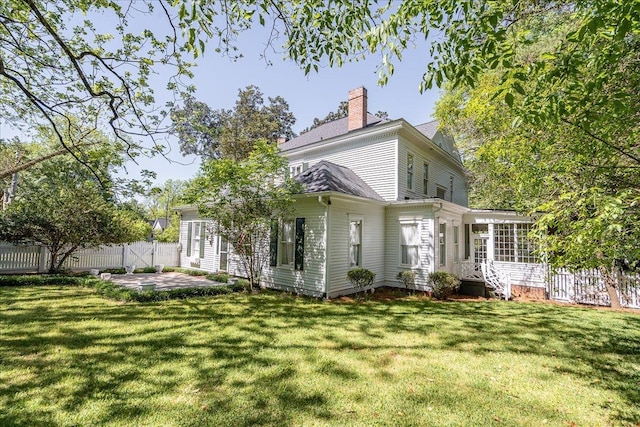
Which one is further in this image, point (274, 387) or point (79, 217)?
point (79, 217)

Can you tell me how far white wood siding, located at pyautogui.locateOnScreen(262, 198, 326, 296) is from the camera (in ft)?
31.4

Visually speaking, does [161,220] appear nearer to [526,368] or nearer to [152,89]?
[152,89]

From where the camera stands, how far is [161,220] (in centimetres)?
4966

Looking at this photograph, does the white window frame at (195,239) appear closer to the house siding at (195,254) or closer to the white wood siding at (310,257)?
the house siding at (195,254)

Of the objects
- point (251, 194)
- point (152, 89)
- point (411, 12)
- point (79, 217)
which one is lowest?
point (79, 217)

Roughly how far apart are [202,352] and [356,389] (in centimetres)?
265

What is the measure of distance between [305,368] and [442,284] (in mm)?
7181

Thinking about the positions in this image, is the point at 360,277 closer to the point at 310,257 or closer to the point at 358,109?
the point at 310,257

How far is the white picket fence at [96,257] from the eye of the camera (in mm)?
12188

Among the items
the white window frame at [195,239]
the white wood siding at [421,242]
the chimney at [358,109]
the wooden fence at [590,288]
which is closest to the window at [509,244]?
the wooden fence at [590,288]

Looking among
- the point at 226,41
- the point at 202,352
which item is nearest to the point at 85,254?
the point at 202,352

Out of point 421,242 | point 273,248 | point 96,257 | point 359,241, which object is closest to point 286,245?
point 273,248

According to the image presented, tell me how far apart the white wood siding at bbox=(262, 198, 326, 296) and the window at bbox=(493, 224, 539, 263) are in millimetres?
8720

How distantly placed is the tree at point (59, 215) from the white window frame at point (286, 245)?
616cm
